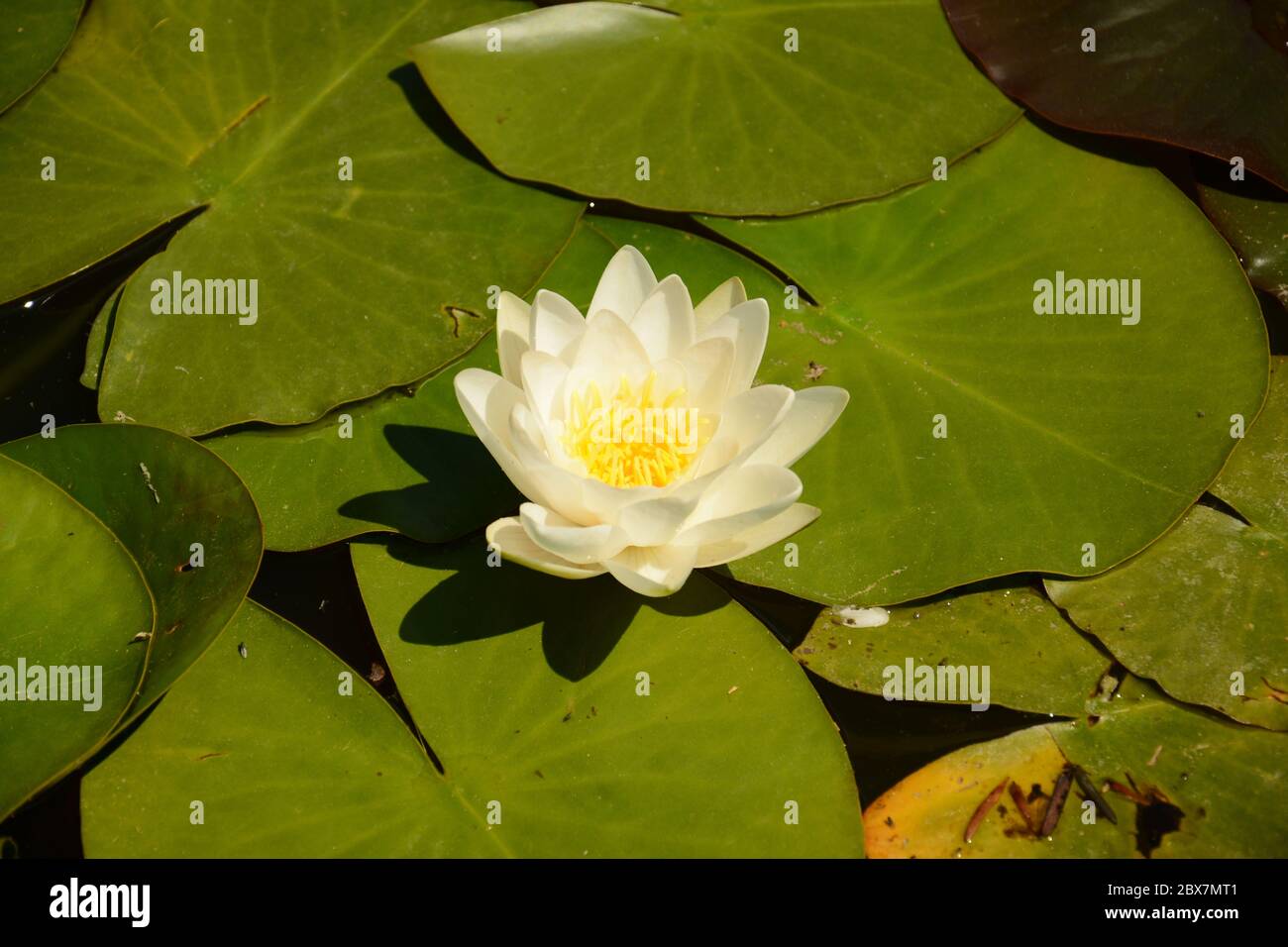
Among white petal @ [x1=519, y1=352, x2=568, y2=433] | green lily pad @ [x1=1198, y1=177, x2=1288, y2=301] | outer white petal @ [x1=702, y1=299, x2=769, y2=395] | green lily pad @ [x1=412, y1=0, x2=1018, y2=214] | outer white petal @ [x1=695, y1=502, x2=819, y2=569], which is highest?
green lily pad @ [x1=412, y1=0, x2=1018, y2=214]

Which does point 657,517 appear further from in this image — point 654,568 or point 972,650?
point 972,650

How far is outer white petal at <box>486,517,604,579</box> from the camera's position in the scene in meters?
2.02

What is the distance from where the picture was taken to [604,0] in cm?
298

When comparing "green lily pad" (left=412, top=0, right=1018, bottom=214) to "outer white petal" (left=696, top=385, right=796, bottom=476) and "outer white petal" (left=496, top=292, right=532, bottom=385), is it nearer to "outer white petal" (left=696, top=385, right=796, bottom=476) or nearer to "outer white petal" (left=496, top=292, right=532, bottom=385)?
"outer white petal" (left=496, top=292, right=532, bottom=385)

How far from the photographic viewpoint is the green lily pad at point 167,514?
215cm

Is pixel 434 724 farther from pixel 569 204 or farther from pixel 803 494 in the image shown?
pixel 569 204

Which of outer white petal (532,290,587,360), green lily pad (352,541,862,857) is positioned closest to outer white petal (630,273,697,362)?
outer white petal (532,290,587,360)

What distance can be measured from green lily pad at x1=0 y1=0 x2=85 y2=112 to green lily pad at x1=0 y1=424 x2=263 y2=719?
1.28 metres

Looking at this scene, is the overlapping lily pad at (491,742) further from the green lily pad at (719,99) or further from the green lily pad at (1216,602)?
the green lily pad at (719,99)

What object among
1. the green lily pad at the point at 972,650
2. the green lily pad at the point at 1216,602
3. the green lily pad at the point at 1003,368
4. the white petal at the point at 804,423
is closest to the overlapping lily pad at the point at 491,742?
the green lily pad at the point at 972,650

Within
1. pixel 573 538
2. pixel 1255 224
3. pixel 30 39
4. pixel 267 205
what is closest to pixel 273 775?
pixel 573 538

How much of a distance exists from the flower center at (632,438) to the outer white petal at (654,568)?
0.55 feet

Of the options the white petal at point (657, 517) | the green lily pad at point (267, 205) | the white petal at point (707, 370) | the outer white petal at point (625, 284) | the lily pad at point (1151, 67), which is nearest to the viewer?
the white petal at point (657, 517)
